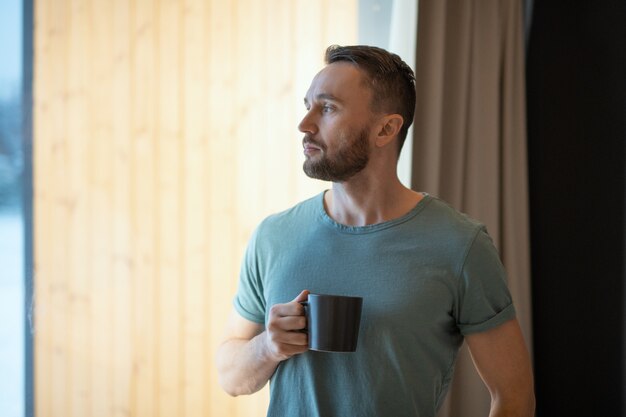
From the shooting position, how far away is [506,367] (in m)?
1.20

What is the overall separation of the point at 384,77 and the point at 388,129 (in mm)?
106

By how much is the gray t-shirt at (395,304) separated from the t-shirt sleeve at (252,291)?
0.25 feet

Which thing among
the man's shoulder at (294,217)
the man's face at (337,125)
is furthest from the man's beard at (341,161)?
the man's shoulder at (294,217)

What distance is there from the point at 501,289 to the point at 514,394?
193 millimetres

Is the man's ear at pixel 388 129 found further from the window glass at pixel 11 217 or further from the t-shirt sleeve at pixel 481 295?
the window glass at pixel 11 217

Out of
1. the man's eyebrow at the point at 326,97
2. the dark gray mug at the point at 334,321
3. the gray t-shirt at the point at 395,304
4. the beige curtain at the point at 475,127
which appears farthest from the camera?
the beige curtain at the point at 475,127

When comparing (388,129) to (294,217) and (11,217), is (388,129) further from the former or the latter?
(11,217)

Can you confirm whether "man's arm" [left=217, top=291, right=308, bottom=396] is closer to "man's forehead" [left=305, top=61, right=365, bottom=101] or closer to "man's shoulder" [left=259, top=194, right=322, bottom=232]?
"man's shoulder" [left=259, top=194, right=322, bottom=232]

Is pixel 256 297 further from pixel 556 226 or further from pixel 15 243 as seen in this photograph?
pixel 15 243

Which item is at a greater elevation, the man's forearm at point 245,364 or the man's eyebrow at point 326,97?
the man's eyebrow at point 326,97

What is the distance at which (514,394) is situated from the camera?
120cm

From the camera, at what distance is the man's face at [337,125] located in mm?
1273

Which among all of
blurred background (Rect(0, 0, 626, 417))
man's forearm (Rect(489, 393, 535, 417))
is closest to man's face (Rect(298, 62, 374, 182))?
man's forearm (Rect(489, 393, 535, 417))

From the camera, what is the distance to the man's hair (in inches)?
52.8
